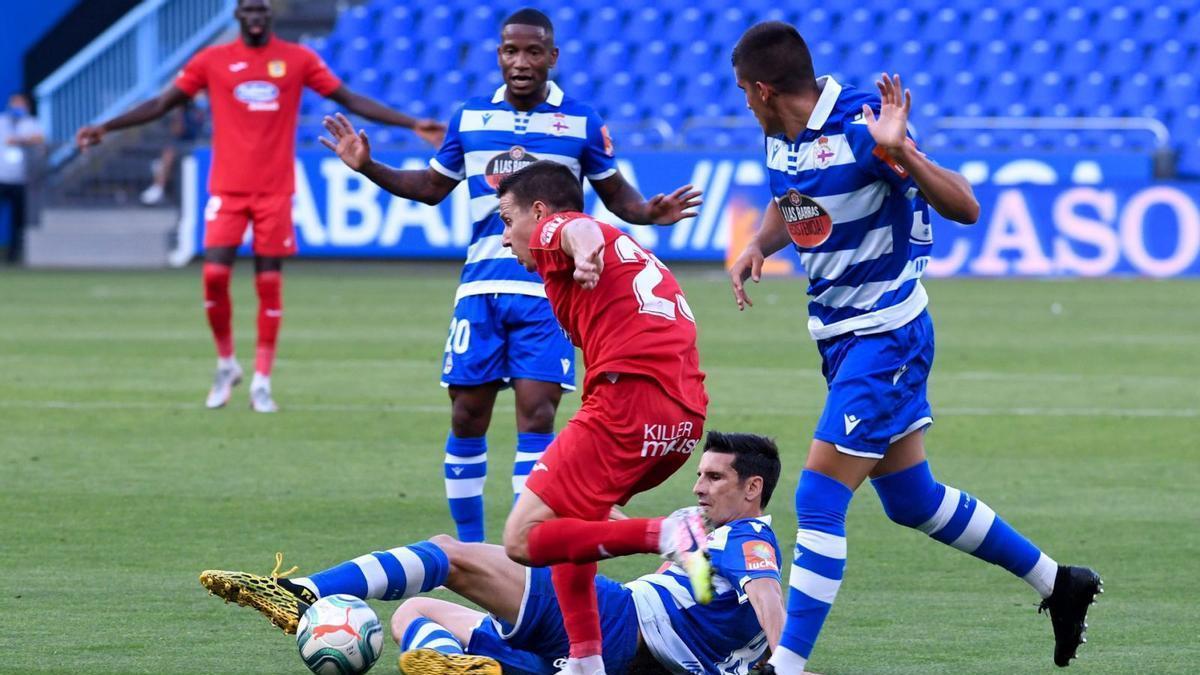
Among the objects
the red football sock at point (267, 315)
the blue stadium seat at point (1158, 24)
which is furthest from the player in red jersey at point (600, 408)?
the blue stadium seat at point (1158, 24)

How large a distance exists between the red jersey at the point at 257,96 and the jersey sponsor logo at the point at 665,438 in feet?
23.2

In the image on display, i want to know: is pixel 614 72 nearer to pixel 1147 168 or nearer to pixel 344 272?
pixel 344 272

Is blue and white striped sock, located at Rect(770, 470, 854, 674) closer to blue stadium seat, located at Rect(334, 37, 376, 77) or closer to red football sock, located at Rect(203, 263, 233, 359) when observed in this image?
red football sock, located at Rect(203, 263, 233, 359)

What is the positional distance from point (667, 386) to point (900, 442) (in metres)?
0.80

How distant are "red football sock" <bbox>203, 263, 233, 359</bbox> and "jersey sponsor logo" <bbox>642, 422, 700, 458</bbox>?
6789 millimetres

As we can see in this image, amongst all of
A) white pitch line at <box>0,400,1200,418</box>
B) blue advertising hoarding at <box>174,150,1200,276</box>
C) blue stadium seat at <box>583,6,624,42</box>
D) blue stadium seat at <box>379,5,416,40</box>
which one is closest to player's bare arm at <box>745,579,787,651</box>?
white pitch line at <box>0,400,1200,418</box>

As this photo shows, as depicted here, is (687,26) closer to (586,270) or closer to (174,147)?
(174,147)

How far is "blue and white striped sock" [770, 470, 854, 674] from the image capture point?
4887mm

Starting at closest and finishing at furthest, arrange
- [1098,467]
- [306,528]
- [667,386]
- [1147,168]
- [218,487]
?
[667,386] < [306,528] < [218,487] < [1098,467] < [1147,168]

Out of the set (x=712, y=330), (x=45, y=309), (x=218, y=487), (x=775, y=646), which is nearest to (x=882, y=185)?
(x=775, y=646)

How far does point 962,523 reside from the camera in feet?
17.9

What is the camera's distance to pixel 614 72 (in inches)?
1112

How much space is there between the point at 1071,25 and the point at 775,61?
78.2 ft

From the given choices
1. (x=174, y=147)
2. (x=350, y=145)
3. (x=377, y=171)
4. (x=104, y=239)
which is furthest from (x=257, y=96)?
(x=104, y=239)
